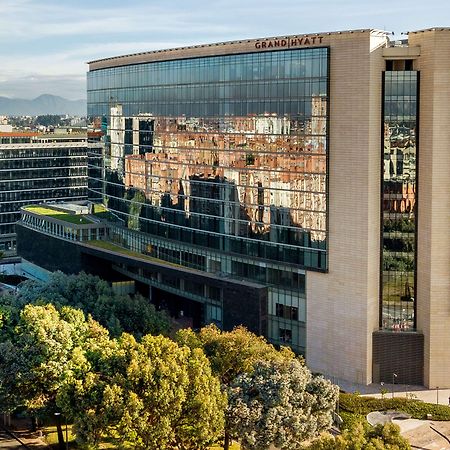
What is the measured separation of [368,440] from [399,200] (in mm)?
34062

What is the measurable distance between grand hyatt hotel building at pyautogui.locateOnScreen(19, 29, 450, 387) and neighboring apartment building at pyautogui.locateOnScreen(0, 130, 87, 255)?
3462 inches

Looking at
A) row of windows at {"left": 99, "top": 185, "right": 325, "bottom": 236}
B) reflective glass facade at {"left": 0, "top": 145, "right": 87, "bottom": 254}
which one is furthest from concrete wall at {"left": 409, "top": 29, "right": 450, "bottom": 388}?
reflective glass facade at {"left": 0, "top": 145, "right": 87, "bottom": 254}

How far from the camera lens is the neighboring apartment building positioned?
604ft

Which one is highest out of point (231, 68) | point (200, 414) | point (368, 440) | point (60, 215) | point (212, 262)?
point (231, 68)

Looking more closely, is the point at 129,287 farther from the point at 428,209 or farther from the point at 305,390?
the point at 305,390

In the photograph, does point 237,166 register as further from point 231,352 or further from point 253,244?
point 231,352

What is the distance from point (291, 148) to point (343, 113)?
25.1ft

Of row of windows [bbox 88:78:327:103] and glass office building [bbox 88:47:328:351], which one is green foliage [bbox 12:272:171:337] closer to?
glass office building [bbox 88:47:328:351]

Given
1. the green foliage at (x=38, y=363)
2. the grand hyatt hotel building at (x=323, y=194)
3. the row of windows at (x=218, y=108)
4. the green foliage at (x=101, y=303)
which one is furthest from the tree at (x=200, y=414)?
the row of windows at (x=218, y=108)

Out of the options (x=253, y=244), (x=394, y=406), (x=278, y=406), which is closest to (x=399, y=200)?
(x=253, y=244)

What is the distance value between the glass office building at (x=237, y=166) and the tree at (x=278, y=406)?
81.8 ft

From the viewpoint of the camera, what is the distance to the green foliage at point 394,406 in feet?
248

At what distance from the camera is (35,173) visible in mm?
187875

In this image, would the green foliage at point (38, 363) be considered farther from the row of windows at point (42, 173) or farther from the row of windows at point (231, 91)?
the row of windows at point (42, 173)
